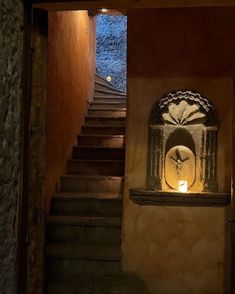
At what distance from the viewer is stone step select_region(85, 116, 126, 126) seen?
17.3ft

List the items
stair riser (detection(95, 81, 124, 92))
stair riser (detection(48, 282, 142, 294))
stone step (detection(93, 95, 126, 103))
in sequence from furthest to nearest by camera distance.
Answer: stair riser (detection(95, 81, 124, 92)), stone step (detection(93, 95, 126, 103)), stair riser (detection(48, 282, 142, 294))

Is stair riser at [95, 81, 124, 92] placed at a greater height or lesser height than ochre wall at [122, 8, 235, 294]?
greater

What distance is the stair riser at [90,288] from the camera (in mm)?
3158

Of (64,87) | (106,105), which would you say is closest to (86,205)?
(64,87)

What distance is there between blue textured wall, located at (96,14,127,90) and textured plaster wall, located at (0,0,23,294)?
23.0 ft

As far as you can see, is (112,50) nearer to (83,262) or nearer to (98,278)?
(83,262)

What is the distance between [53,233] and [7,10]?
9.11 feet

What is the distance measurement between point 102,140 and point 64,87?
3.42 ft

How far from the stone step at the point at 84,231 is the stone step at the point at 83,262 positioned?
0.63 feet

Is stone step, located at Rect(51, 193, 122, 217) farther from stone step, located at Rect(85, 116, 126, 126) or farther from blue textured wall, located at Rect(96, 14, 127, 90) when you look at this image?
blue textured wall, located at Rect(96, 14, 127, 90)

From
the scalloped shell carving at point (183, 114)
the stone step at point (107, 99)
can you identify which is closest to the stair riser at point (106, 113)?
the stone step at point (107, 99)

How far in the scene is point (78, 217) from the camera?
3656 mm

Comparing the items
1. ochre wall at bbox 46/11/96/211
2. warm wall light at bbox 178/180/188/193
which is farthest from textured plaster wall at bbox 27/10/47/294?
warm wall light at bbox 178/180/188/193

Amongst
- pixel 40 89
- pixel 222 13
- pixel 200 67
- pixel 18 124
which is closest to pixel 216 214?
pixel 200 67
